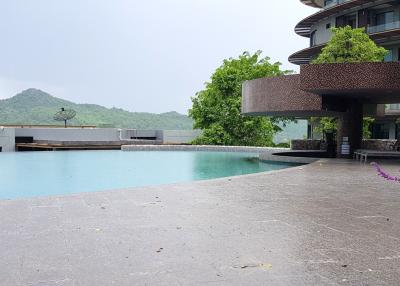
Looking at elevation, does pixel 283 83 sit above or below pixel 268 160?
above

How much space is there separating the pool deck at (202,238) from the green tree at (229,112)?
1036 inches

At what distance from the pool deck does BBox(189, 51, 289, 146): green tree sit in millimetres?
26316

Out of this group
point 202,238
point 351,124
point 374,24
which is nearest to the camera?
point 202,238

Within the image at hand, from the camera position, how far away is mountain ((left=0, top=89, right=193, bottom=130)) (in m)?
79.3

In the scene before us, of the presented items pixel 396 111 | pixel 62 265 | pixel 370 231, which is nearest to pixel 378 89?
pixel 370 231

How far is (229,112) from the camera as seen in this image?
35875 mm

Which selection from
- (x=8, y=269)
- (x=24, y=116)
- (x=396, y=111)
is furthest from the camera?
(x=24, y=116)

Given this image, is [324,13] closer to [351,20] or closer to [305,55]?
[351,20]

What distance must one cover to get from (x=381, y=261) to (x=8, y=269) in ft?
11.5

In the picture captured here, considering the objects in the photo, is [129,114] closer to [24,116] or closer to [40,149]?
[24,116]

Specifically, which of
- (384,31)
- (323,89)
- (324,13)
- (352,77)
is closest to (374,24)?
(384,31)

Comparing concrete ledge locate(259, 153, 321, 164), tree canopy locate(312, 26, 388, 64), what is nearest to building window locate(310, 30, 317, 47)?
tree canopy locate(312, 26, 388, 64)

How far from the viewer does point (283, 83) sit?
62.6ft

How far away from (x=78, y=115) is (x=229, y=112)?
54308 mm
